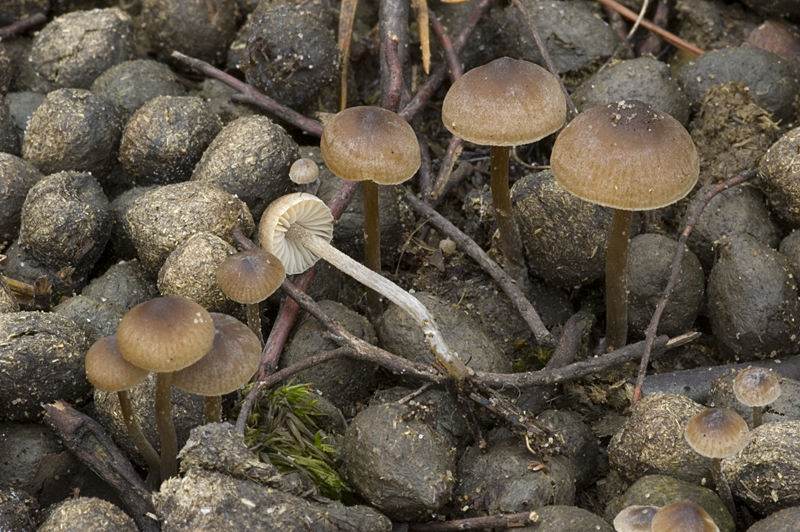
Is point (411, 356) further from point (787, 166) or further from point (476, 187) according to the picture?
point (787, 166)

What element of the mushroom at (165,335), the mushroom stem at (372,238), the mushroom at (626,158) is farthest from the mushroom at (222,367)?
the mushroom at (626,158)

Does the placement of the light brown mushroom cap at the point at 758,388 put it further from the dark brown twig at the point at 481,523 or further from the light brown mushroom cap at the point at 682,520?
the dark brown twig at the point at 481,523

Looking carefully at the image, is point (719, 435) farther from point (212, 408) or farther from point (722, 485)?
point (212, 408)

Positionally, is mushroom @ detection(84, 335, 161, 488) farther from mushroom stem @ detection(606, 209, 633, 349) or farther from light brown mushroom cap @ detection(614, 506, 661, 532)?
mushroom stem @ detection(606, 209, 633, 349)

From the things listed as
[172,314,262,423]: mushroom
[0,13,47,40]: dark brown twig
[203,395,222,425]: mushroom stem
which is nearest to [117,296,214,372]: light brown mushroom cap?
[172,314,262,423]: mushroom

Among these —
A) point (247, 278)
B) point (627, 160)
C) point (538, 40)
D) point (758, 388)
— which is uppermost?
point (627, 160)

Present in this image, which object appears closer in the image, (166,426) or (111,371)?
(111,371)

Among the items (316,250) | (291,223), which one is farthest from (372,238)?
(291,223)
